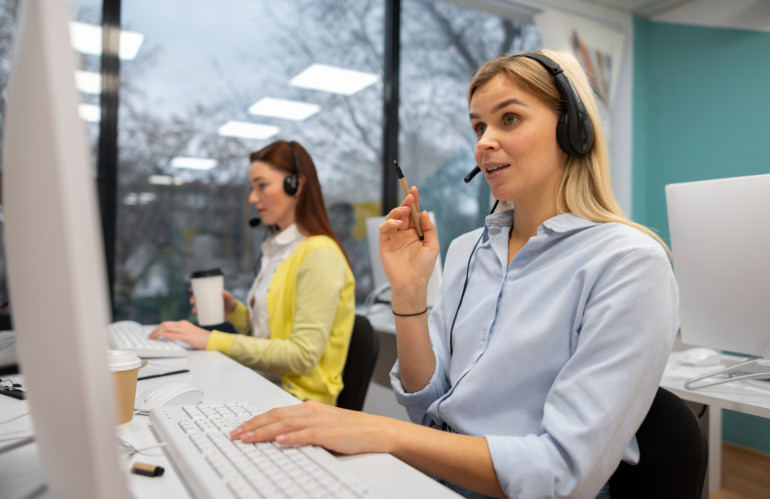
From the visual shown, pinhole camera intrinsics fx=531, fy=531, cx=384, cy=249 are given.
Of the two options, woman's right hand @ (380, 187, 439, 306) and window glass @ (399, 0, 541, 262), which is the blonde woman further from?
window glass @ (399, 0, 541, 262)

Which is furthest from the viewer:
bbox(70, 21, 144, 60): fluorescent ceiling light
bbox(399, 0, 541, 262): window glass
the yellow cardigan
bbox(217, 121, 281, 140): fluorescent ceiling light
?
bbox(399, 0, 541, 262): window glass

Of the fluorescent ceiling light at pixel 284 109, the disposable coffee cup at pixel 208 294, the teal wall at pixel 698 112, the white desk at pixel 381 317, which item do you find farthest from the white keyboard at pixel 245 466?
the teal wall at pixel 698 112

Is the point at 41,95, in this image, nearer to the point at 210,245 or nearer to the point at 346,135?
the point at 210,245

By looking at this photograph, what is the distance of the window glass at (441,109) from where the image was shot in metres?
3.33

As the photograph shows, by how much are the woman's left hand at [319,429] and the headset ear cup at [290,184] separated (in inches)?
48.2

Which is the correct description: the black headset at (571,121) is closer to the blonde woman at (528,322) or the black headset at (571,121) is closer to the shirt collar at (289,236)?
the blonde woman at (528,322)

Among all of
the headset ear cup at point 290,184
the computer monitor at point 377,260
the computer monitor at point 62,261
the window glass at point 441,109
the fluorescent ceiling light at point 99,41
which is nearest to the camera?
the computer monitor at point 62,261

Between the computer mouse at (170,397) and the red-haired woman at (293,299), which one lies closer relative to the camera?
the computer mouse at (170,397)

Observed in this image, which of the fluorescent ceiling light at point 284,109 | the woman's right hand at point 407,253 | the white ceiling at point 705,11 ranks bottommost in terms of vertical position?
the woman's right hand at point 407,253

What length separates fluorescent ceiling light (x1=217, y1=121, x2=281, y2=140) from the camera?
275 cm

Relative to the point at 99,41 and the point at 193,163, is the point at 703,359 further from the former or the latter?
the point at 99,41

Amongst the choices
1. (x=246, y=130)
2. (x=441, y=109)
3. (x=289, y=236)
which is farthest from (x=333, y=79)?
(x=289, y=236)

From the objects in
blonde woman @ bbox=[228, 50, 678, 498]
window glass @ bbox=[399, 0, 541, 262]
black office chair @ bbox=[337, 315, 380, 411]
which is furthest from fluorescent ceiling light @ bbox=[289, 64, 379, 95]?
blonde woman @ bbox=[228, 50, 678, 498]

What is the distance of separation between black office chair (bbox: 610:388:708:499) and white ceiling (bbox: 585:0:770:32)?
3.12m
